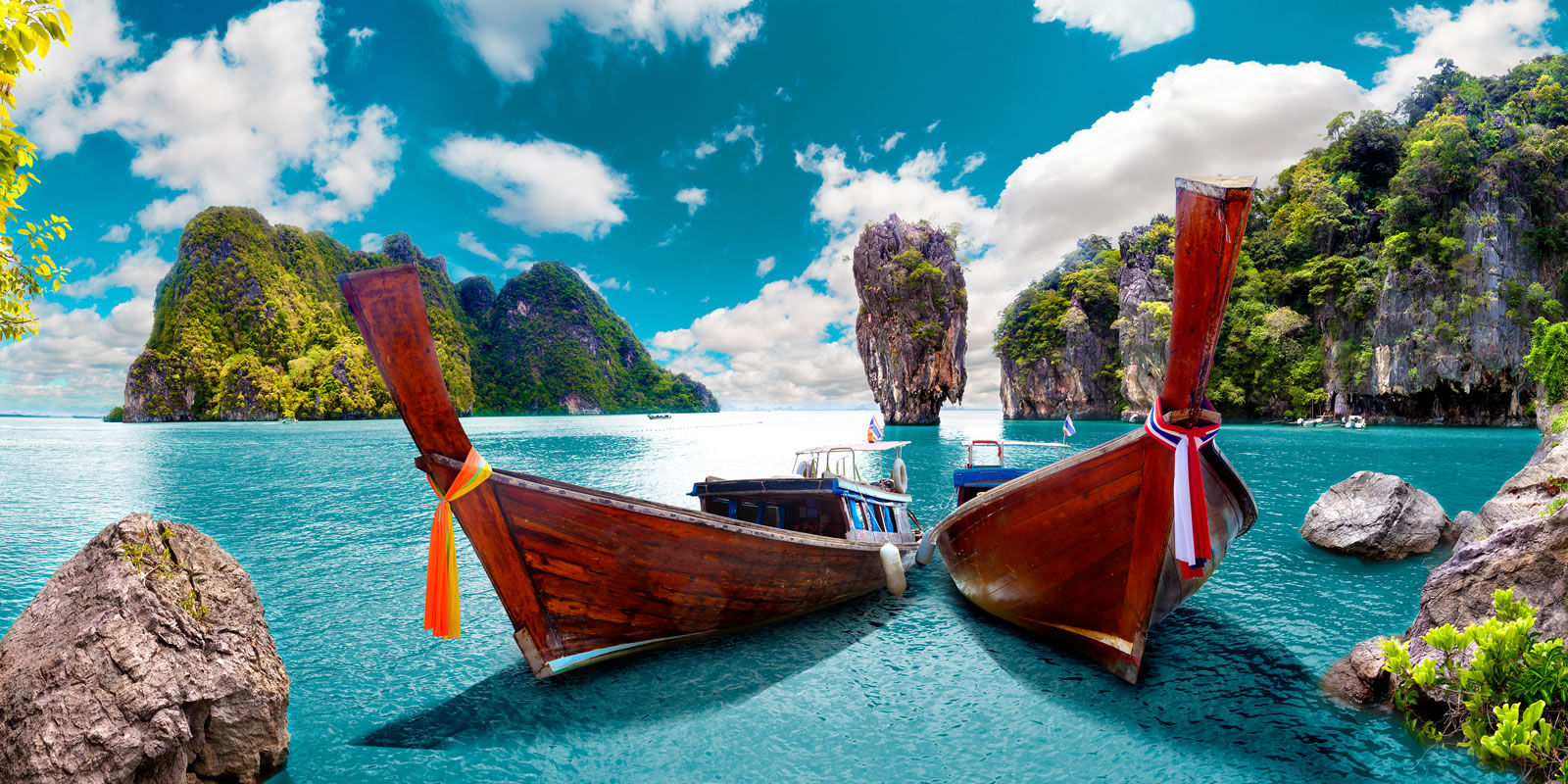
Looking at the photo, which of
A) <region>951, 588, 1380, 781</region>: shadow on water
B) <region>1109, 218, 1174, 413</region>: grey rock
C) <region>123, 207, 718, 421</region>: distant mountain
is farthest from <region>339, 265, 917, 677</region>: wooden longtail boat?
<region>123, 207, 718, 421</region>: distant mountain

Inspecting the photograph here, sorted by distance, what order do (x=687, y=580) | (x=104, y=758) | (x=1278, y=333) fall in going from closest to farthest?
1. (x=104, y=758)
2. (x=687, y=580)
3. (x=1278, y=333)

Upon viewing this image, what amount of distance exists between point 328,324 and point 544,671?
110 metres

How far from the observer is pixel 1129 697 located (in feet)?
19.2

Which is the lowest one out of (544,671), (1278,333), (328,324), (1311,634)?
(1311,634)

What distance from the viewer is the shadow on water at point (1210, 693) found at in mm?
4891

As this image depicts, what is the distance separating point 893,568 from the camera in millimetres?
9508

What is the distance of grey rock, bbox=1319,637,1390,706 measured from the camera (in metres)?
5.50

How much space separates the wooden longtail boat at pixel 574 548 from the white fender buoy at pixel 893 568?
93.3 inches

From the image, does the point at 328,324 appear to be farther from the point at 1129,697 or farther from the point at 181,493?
the point at 1129,697

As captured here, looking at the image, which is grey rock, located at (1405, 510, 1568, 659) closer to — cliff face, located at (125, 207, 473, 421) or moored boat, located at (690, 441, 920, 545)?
moored boat, located at (690, 441, 920, 545)

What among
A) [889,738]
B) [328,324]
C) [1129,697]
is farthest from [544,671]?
[328,324]

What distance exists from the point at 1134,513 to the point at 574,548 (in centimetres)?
525

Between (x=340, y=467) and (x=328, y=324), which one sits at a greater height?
(x=328, y=324)

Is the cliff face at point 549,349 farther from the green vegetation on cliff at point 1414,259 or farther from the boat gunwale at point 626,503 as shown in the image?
the boat gunwale at point 626,503
